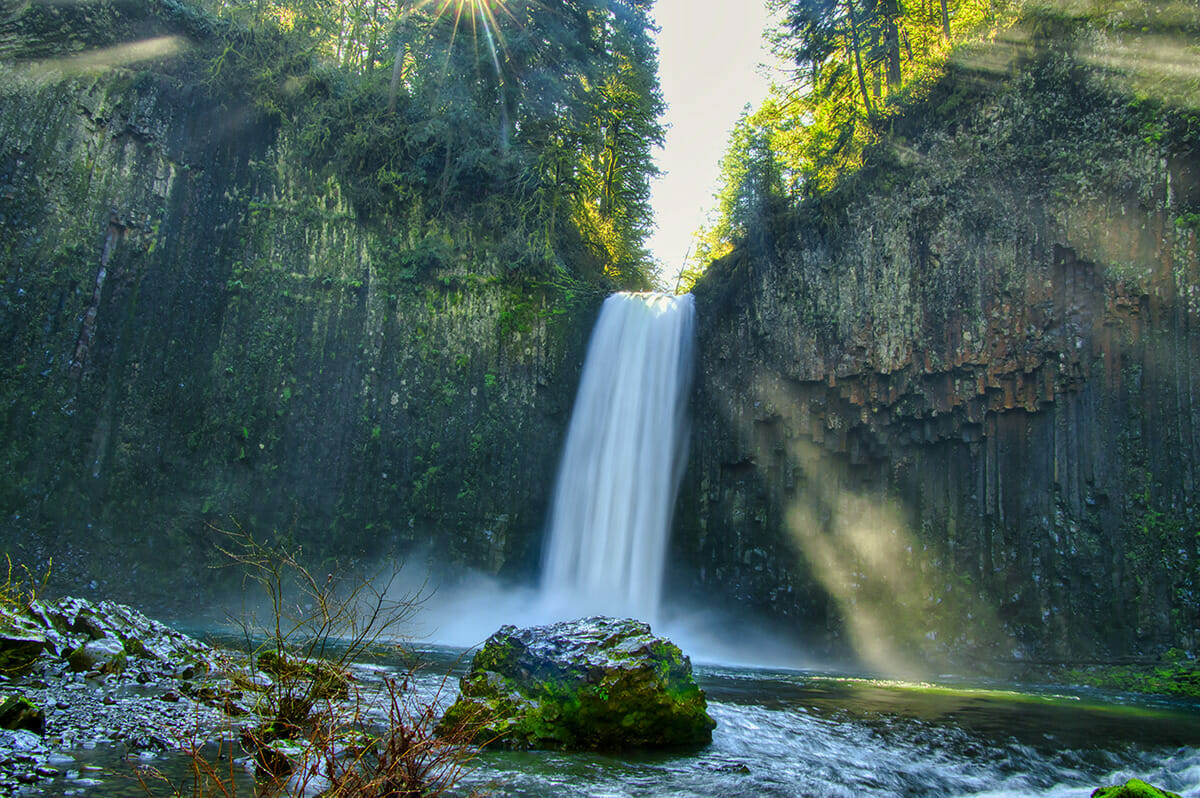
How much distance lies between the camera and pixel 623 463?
57.3 feet

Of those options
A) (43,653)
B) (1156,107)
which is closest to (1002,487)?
(1156,107)

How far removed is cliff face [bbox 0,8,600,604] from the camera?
15930 millimetres

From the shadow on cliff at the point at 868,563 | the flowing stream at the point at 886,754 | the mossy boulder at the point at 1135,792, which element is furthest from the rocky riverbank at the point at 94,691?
the shadow on cliff at the point at 868,563

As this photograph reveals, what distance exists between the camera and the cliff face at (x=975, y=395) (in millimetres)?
12219

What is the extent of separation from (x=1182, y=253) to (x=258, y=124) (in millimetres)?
20816

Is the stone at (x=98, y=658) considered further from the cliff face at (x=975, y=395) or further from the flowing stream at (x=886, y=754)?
the cliff face at (x=975, y=395)

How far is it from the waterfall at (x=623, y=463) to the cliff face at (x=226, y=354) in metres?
0.76

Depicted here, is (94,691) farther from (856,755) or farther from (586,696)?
(856,755)

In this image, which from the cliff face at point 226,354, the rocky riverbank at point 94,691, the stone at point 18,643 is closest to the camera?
the rocky riverbank at point 94,691

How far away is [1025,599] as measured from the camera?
13172 millimetres

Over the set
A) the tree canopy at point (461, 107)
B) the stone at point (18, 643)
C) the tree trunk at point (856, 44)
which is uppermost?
the tree trunk at point (856, 44)

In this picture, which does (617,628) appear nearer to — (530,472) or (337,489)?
(530,472)

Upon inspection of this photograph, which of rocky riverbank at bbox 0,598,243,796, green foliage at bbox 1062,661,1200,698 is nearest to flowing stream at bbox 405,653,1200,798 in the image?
green foliage at bbox 1062,661,1200,698

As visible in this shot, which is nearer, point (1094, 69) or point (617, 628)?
point (617, 628)
